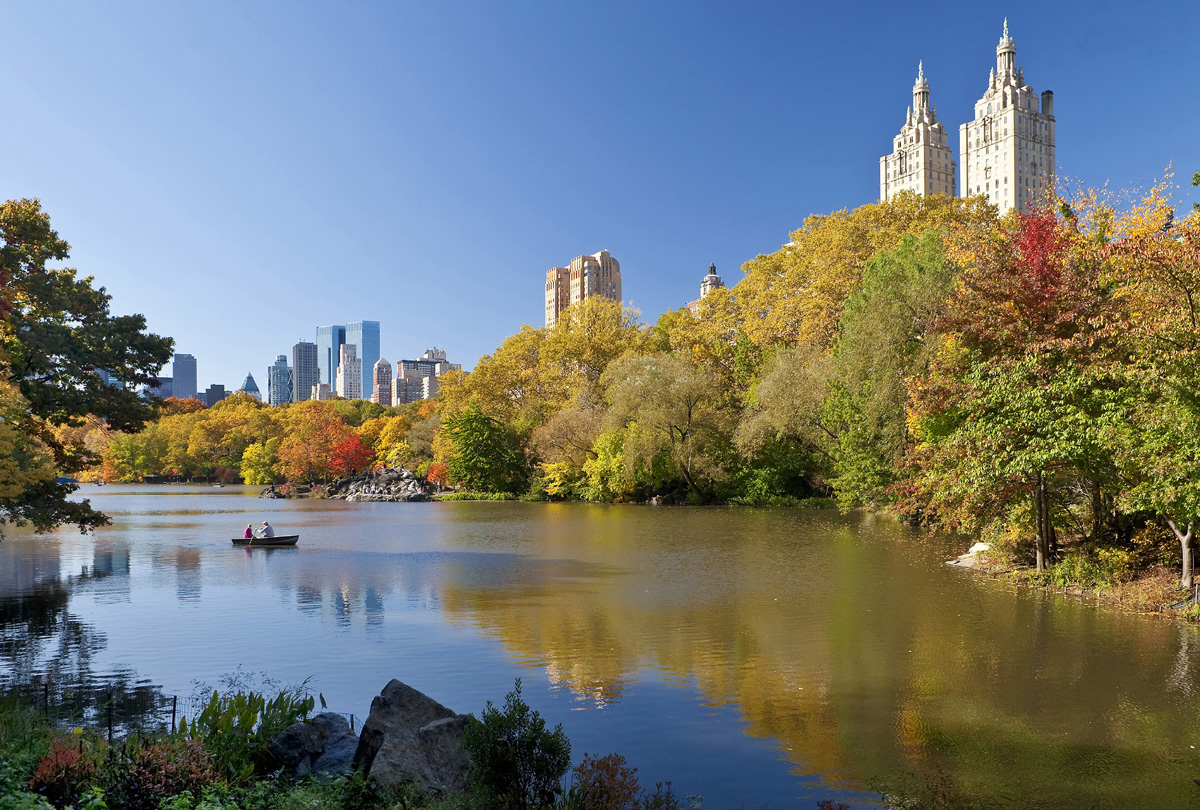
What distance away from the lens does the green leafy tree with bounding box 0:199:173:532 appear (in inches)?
663

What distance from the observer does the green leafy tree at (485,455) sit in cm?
6312

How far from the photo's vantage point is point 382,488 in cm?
6812

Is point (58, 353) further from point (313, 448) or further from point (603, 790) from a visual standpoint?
point (313, 448)

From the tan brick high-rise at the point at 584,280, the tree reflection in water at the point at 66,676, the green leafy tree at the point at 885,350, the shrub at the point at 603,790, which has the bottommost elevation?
the tree reflection in water at the point at 66,676

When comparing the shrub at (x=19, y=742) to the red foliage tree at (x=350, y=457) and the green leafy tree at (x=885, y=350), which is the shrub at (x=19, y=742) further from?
the red foliage tree at (x=350, y=457)

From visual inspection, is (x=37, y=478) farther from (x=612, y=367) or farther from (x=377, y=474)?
(x=377, y=474)

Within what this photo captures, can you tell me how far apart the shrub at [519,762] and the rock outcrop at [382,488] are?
58626 mm

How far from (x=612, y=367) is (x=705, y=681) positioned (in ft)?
144

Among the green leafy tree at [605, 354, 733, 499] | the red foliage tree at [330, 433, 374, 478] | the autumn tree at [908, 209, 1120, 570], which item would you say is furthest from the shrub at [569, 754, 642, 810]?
the red foliage tree at [330, 433, 374, 478]

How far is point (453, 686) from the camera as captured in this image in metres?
11.1

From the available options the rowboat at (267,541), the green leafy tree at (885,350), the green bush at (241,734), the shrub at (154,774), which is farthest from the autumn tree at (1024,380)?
the rowboat at (267,541)

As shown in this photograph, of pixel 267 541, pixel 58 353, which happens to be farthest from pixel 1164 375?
pixel 267 541

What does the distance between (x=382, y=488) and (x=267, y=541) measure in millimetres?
38928

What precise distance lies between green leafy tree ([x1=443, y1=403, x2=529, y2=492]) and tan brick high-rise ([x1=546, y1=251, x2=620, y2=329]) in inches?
3017
